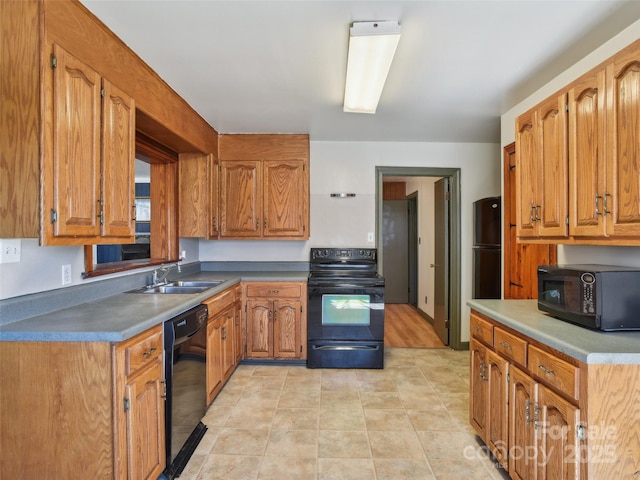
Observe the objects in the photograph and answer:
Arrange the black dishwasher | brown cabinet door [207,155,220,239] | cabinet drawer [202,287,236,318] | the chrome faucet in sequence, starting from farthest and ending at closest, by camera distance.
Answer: brown cabinet door [207,155,220,239] → the chrome faucet → cabinet drawer [202,287,236,318] → the black dishwasher

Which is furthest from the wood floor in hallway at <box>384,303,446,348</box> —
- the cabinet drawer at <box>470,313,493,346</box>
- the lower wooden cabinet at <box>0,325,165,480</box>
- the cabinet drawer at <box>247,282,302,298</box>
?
the lower wooden cabinet at <box>0,325,165,480</box>

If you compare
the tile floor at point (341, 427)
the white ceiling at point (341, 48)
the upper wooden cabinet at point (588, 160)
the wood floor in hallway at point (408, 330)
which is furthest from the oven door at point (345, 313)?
the white ceiling at point (341, 48)

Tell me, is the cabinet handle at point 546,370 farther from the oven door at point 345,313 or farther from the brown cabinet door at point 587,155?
the oven door at point 345,313

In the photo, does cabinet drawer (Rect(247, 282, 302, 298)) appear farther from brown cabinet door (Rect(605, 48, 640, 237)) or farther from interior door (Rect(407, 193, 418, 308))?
interior door (Rect(407, 193, 418, 308))

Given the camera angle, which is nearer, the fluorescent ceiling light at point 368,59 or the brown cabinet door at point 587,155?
the brown cabinet door at point 587,155

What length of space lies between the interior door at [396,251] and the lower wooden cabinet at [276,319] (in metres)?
3.24

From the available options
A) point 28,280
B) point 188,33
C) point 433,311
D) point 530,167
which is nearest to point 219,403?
point 28,280

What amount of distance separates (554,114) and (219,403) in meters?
2.90

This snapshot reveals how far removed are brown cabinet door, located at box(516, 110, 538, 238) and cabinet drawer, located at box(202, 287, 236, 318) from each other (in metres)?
2.13

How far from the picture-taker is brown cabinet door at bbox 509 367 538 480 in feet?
4.80

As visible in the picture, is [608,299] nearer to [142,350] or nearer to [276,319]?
[142,350]

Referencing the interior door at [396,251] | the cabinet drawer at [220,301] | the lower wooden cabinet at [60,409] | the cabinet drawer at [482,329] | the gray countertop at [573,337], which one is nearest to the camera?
the gray countertop at [573,337]

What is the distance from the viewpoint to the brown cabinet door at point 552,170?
1.69m

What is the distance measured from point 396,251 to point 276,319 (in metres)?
3.55
